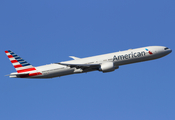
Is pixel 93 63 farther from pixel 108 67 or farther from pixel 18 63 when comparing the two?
pixel 18 63

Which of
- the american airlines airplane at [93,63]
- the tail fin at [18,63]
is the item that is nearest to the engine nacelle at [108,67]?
the american airlines airplane at [93,63]

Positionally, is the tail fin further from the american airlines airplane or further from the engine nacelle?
the engine nacelle

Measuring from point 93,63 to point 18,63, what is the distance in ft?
65.2

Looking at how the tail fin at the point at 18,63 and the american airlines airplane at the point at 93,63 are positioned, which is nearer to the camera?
the american airlines airplane at the point at 93,63

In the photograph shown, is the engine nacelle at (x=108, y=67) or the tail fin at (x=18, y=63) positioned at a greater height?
the tail fin at (x=18, y=63)

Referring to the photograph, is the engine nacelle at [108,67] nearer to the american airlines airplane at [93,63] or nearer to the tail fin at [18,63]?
the american airlines airplane at [93,63]

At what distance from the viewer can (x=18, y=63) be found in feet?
211

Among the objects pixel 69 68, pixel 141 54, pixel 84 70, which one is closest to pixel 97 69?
pixel 84 70

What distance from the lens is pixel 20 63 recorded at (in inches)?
2530

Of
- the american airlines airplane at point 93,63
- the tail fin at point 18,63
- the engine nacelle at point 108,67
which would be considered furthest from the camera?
the tail fin at point 18,63

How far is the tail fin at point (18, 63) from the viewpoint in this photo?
209 ft

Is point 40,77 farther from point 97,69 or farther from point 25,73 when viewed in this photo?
point 97,69

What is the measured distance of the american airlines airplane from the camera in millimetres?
60219

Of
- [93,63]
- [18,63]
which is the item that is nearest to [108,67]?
[93,63]
